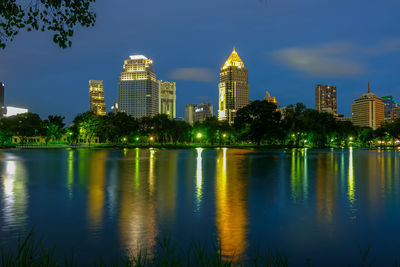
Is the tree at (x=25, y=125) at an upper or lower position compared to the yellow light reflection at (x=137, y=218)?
upper

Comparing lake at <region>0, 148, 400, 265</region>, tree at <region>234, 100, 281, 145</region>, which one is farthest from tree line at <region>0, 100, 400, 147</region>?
lake at <region>0, 148, 400, 265</region>

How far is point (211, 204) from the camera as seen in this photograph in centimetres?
1230

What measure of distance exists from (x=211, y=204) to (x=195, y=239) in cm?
423

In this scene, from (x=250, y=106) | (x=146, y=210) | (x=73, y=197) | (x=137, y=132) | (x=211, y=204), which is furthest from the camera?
(x=137, y=132)

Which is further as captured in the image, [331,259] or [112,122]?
[112,122]

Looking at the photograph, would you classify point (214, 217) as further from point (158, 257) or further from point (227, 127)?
point (227, 127)

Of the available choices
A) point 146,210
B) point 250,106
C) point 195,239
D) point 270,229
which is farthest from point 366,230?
point 250,106

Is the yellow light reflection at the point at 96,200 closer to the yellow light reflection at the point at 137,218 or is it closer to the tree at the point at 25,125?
the yellow light reflection at the point at 137,218

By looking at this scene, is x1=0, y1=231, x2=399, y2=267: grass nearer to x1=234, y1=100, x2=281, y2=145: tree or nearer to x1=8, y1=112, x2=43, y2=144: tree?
x1=234, y1=100, x2=281, y2=145: tree

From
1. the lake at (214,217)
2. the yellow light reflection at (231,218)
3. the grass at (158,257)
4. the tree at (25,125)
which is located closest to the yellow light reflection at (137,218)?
the lake at (214,217)

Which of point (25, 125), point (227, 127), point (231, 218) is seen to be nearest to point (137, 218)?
point (231, 218)

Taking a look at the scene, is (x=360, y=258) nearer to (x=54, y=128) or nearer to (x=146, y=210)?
(x=146, y=210)

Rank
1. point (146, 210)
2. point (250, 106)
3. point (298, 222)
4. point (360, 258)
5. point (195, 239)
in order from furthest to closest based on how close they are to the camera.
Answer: point (250, 106) < point (146, 210) < point (298, 222) < point (195, 239) < point (360, 258)

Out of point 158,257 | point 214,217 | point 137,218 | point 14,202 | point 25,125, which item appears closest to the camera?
point 158,257
